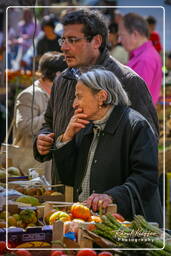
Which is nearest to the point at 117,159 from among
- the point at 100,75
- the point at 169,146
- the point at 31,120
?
the point at 100,75

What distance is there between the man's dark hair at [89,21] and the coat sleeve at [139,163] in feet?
1.49

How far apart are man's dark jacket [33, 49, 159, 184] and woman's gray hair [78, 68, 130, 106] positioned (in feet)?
0.18

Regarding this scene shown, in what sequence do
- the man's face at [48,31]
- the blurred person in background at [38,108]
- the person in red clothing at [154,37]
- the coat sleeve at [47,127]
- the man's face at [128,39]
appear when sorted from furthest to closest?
1. the man's face at [48,31]
2. the man's face at [128,39]
3. the person in red clothing at [154,37]
4. the blurred person in background at [38,108]
5. the coat sleeve at [47,127]

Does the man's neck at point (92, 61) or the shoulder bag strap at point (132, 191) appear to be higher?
the man's neck at point (92, 61)

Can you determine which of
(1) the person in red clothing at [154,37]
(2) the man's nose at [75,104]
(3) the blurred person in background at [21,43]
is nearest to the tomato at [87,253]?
(2) the man's nose at [75,104]

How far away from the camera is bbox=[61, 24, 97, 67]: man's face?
3156 mm

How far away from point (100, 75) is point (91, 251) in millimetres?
782

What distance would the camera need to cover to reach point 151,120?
3336mm

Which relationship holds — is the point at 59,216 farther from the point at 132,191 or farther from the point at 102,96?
the point at 102,96

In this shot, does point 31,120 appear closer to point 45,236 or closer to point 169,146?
point 45,236

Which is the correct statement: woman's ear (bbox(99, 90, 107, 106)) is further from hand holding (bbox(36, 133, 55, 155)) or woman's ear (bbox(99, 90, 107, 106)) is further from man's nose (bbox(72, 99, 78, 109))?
hand holding (bbox(36, 133, 55, 155))

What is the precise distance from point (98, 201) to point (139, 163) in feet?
0.85

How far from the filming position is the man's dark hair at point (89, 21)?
318 cm

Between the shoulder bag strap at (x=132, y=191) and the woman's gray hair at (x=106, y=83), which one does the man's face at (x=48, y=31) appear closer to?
the woman's gray hair at (x=106, y=83)
